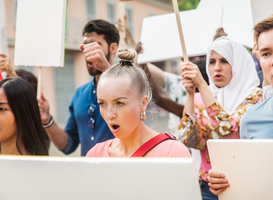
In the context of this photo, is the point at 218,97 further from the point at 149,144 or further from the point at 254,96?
the point at 149,144

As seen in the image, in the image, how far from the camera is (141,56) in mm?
2439

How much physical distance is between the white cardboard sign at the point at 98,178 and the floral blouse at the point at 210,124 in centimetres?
93

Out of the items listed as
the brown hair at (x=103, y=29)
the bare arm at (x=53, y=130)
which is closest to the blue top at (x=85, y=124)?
the bare arm at (x=53, y=130)

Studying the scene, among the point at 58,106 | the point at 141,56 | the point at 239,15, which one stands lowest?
the point at 58,106

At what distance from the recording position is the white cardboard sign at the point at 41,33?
6.55 ft

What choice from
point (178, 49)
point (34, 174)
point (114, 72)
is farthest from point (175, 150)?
point (178, 49)

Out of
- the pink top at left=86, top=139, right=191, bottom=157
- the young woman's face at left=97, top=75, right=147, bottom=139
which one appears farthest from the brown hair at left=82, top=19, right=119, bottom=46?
the pink top at left=86, top=139, right=191, bottom=157

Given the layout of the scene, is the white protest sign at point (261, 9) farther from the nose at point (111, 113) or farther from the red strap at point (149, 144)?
the nose at point (111, 113)

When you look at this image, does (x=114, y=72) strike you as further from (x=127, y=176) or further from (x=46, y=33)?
(x=46, y=33)

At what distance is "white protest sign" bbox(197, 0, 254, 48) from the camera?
2.10 metres

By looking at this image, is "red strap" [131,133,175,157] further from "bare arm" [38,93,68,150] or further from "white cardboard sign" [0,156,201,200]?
"bare arm" [38,93,68,150]

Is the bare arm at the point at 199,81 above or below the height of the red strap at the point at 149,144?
above

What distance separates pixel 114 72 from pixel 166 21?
119cm

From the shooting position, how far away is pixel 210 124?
1.79 meters
